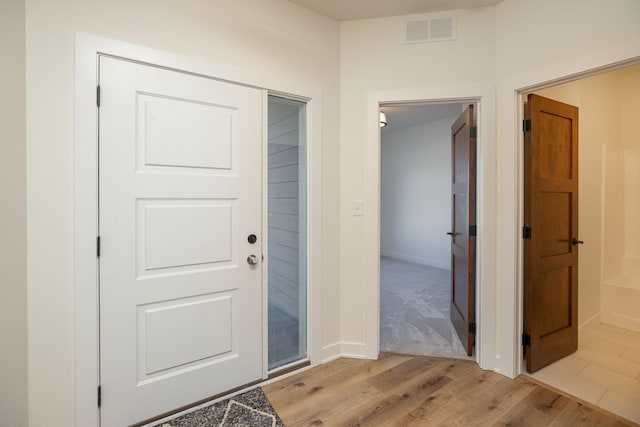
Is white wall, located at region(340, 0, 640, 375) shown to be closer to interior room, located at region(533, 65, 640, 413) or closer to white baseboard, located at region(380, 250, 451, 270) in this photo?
interior room, located at region(533, 65, 640, 413)

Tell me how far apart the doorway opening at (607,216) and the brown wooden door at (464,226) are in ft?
2.51

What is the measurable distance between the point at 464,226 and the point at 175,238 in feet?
7.48

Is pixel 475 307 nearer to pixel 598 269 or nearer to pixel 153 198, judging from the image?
pixel 598 269

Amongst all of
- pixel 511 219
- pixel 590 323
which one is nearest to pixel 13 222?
pixel 511 219

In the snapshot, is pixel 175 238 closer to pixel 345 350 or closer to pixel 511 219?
pixel 345 350

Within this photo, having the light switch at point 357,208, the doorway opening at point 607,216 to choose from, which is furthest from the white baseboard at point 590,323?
the light switch at point 357,208

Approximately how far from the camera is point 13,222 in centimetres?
140

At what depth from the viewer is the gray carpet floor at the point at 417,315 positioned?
2.64 meters

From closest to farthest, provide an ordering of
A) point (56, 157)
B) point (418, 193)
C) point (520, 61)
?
1. point (56, 157)
2. point (520, 61)
3. point (418, 193)

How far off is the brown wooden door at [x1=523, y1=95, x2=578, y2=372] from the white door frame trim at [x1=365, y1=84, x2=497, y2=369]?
23 centimetres

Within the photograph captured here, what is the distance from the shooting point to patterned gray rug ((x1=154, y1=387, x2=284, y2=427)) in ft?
5.66

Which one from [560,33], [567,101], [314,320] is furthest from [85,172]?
[567,101]

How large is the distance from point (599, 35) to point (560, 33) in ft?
0.72

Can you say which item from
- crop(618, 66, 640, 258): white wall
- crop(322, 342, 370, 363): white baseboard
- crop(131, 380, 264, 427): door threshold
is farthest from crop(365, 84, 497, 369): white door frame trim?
crop(618, 66, 640, 258): white wall
